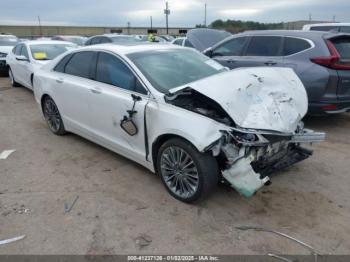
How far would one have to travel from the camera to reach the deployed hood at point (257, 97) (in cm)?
310

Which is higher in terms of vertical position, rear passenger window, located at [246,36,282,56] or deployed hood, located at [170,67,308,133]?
rear passenger window, located at [246,36,282,56]

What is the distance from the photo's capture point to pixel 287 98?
351cm

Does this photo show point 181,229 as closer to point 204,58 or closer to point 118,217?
point 118,217

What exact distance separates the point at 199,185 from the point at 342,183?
1.90 metres

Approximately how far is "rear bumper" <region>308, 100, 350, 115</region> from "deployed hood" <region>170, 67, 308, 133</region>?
6.47 ft

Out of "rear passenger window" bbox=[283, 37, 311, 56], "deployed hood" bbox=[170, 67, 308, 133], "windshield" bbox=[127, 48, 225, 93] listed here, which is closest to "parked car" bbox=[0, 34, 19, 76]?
"windshield" bbox=[127, 48, 225, 93]

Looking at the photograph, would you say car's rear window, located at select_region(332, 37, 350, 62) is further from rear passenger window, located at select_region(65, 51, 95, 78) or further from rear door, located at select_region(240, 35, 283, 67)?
rear passenger window, located at select_region(65, 51, 95, 78)

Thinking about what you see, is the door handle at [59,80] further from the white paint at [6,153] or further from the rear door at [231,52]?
the rear door at [231,52]

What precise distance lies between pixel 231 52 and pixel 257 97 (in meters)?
4.06

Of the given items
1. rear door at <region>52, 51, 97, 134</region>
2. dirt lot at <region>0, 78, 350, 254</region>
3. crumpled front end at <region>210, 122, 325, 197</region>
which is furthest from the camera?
rear door at <region>52, 51, 97, 134</region>

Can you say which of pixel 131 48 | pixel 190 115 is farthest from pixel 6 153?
pixel 190 115

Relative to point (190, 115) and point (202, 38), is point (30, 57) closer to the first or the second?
point (202, 38)

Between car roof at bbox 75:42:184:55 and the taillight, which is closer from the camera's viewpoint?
car roof at bbox 75:42:184:55

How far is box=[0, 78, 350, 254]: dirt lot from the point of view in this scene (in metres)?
2.88
